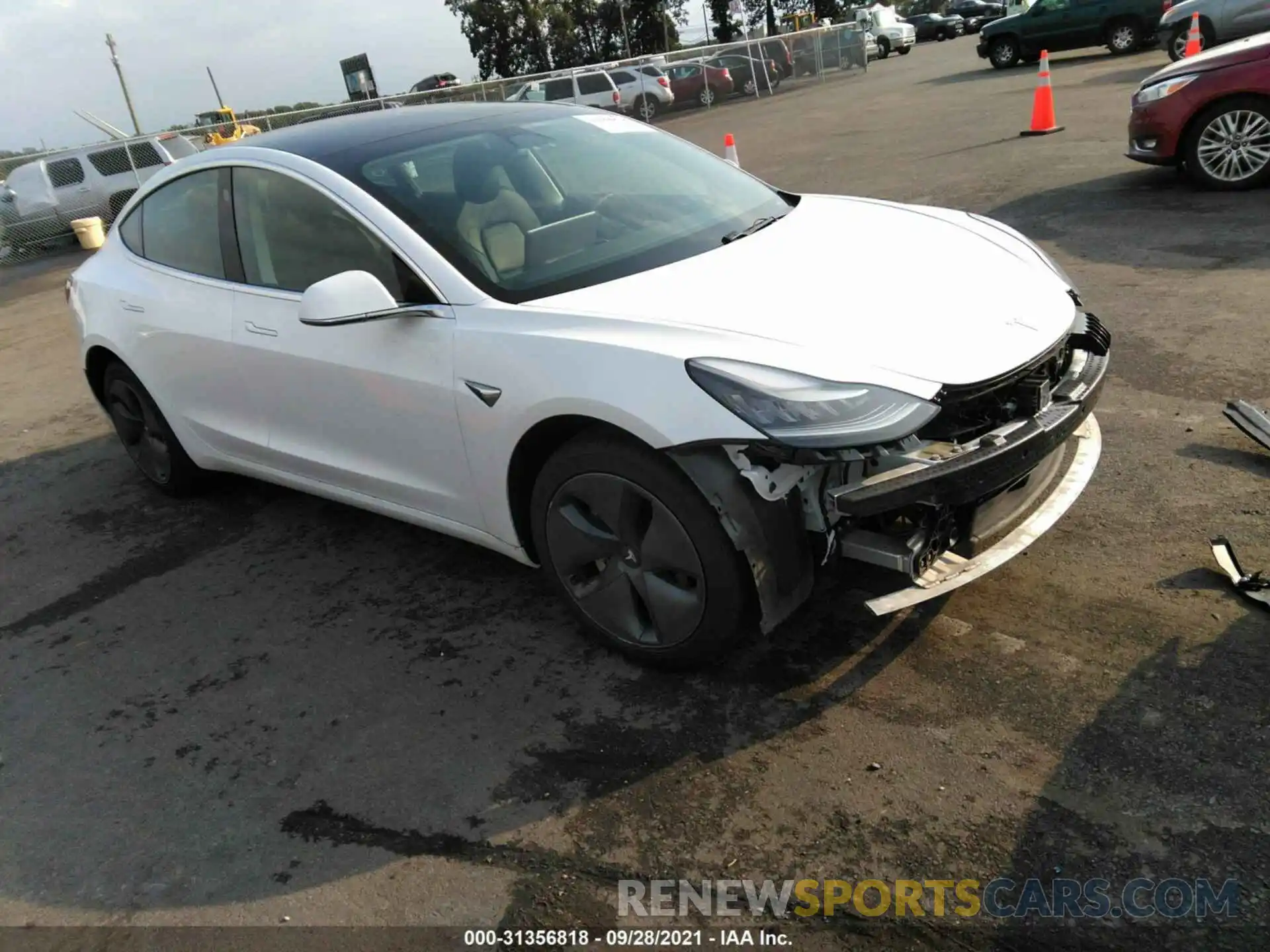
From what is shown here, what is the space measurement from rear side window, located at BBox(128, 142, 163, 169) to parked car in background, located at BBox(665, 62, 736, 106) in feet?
44.4

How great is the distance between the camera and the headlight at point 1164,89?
8.04 meters

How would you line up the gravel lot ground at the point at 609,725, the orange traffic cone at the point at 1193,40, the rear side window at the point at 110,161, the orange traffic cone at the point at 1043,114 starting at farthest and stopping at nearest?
the rear side window at the point at 110,161
the orange traffic cone at the point at 1193,40
the orange traffic cone at the point at 1043,114
the gravel lot ground at the point at 609,725

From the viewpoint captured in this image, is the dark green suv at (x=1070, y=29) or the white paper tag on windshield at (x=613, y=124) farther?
the dark green suv at (x=1070, y=29)

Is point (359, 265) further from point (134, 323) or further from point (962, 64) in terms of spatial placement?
point (962, 64)

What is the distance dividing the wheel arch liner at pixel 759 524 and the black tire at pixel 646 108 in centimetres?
2522

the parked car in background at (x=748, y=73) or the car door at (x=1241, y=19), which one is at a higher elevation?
the parked car in background at (x=748, y=73)

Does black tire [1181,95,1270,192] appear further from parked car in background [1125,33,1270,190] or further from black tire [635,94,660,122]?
black tire [635,94,660,122]

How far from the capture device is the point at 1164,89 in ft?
26.7

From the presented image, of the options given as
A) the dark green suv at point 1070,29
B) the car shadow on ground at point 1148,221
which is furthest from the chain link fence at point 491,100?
the car shadow on ground at point 1148,221

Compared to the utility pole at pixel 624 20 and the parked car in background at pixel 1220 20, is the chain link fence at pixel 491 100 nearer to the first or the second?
the parked car in background at pixel 1220 20

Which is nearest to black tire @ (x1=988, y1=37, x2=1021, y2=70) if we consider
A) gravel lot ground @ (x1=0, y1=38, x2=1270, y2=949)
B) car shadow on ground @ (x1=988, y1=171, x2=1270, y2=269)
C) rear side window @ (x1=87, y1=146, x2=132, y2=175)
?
car shadow on ground @ (x1=988, y1=171, x2=1270, y2=269)

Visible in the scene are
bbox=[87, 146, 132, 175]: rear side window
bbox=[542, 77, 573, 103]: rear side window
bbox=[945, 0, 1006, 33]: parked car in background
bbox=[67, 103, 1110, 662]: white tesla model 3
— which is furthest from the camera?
bbox=[945, 0, 1006, 33]: parked car in background

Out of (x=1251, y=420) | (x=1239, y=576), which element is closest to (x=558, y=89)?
(x=1251, y=420)

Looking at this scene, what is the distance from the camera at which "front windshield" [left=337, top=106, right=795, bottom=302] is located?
3.46 metres
